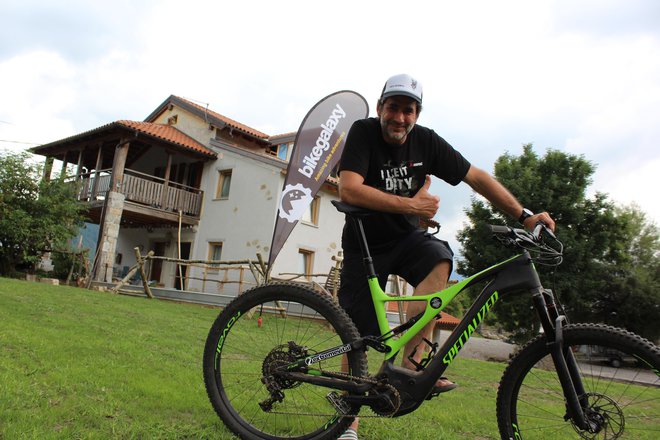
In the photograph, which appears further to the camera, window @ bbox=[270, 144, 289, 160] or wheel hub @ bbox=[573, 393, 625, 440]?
window @ bbox=[270, 144, 289, 160]

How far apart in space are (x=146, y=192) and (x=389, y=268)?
19279 millimetres

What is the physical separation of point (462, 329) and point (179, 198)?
797 inches

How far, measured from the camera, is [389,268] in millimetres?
2926

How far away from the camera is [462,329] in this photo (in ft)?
8.22

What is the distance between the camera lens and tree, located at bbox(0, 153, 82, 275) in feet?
55.1

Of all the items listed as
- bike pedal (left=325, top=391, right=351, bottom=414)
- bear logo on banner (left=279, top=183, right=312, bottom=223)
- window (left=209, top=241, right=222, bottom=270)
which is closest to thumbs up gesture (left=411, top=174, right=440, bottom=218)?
bike pedal (left=325, top=391, right=351, bottom=414)

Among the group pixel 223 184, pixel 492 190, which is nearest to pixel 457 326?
pixel 492 190

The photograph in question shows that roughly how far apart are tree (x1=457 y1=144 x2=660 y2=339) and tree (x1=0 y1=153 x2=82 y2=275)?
15824mm

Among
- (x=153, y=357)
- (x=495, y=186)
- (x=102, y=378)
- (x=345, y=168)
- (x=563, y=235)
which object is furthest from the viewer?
(x=563, y=235)

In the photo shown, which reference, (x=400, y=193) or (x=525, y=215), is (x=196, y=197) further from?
(x=525, y=215)

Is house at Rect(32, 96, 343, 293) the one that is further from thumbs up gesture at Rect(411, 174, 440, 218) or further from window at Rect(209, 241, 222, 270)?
thumbs up gesture at Rect(411, 174, 440, 218)

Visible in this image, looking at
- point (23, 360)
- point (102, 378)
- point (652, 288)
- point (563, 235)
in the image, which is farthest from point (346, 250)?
point (652, 288)

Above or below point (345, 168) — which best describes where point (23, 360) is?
below

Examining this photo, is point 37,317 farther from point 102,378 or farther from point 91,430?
point 91,430
